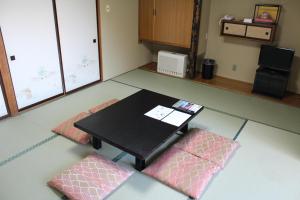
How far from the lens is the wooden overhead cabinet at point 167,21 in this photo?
467 centimetres

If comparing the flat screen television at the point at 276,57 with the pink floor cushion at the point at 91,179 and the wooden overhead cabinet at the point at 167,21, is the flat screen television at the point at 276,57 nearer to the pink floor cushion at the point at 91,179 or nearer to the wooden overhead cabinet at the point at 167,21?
the wooden overhead cabinet at the point at 167,21

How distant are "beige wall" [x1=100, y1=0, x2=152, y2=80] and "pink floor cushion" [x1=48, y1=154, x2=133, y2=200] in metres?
2.53

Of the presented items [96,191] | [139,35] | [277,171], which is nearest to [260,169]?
[277,171]

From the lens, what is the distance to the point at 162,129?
264 cm

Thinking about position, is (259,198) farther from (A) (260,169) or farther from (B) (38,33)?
(B) (38,33)

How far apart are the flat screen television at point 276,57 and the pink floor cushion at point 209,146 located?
1.95 metres

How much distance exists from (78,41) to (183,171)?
2732mm

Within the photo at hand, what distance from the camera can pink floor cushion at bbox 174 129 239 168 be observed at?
9.01 feet

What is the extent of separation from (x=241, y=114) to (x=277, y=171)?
4.01 feet

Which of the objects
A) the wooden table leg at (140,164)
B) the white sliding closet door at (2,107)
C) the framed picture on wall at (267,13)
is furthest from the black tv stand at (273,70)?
the white sliding closet door at (2,107)

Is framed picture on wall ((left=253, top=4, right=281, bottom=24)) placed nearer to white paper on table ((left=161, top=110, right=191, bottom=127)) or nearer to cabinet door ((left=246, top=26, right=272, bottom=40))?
cabinet door ((left=246, top=26, right=272, bottom=40))

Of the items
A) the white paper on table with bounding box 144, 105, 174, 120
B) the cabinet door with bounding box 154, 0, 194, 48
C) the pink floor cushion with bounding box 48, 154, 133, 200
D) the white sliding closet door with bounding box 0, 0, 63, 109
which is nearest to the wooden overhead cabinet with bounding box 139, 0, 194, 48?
the cabinet door with bounding box 154, 0, 194, 48

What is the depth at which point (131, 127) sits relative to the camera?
267 centimetres

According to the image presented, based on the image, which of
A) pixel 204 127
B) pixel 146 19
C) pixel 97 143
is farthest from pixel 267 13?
pixel 97 143
